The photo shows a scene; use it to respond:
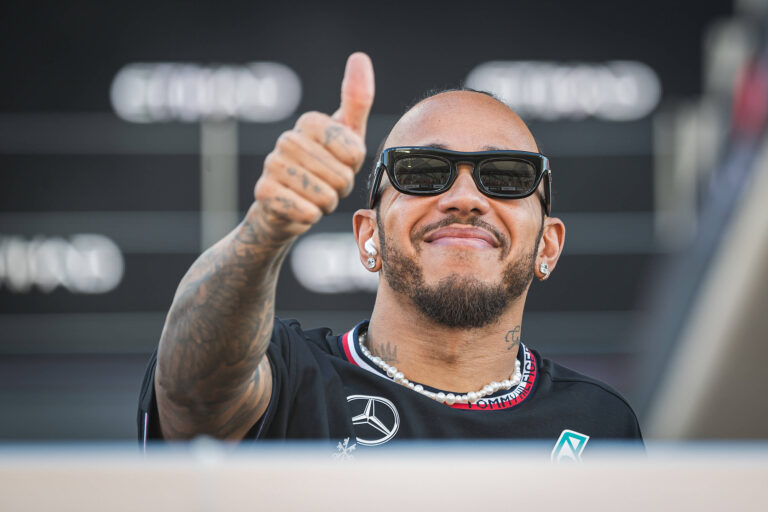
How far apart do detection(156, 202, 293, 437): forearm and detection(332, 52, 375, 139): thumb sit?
166 millimetres

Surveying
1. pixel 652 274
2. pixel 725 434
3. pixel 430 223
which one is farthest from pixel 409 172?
pixel 652 274

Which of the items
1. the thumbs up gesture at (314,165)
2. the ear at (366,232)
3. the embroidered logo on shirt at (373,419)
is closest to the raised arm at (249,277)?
the thumbs up gesture at (314,165)

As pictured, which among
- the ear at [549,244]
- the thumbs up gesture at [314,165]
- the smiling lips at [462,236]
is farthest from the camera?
the ear at [549,244]

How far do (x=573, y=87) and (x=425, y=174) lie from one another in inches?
108

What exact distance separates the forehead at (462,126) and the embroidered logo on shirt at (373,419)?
48cm

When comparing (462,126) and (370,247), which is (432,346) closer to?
(370,247)

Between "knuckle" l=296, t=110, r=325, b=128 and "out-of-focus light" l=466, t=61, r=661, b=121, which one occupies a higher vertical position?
"knuckle" l=296, t=110, r=325, b=128

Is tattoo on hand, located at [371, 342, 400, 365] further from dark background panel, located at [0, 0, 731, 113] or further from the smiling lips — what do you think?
dark background panel, located at [0, 0, 731, 113]

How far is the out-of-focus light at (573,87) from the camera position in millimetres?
3990

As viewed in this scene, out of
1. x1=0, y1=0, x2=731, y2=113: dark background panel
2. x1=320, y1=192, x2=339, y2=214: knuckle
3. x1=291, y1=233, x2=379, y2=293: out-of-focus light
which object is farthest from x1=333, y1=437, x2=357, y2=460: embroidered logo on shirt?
x1=0, y1=0, x2=731, y2=113: dark background panel

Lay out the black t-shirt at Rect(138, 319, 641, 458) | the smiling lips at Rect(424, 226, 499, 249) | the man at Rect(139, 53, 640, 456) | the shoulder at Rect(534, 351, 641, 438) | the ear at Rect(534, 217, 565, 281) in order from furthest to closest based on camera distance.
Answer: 1. the ear at Rect(534, 217, 565, 281)
2. the shoulder at Rect(534, 351, 641, 438)
3. the smiling lips at Rect(424, 226, 499, 249)
4. the black t-shirt at Rect(138, 319, 641, 458)
5. the man at Rect(139, 53, 640, 456)

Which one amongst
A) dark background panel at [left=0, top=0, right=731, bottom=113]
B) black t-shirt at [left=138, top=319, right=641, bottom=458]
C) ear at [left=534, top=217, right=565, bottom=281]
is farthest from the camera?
dark background panel at [left=0, top=0, right=731, bottom=113]

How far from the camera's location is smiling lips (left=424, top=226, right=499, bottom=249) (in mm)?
1483

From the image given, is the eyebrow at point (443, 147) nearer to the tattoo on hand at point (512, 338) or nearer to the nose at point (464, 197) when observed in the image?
the nose at point (464, 197)
